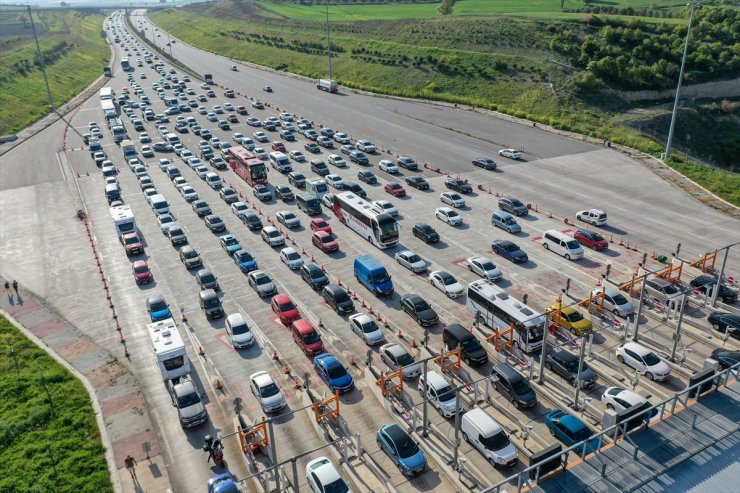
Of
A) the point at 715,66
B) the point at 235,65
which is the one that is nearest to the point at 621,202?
the point at 715,66

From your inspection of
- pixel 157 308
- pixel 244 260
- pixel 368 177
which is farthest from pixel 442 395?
pixel 368 177

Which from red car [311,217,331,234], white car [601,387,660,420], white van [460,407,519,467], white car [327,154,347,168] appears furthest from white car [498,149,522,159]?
white van [460,407,519,467]

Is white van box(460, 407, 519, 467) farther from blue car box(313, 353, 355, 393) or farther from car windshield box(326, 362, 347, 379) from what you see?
car windshield box(326, 362, 347, 379)

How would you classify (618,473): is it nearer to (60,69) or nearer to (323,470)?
(323,470)

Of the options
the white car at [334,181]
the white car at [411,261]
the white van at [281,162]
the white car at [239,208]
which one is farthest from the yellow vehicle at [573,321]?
the white van at [281,162]

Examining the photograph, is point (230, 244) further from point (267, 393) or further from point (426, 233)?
point (267, 393)

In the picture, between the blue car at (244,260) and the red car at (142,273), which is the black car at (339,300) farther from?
the red car at (142,273)

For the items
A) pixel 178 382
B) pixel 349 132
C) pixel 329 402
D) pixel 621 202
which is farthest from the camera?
pixel 349 132

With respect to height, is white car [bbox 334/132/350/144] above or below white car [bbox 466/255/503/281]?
above
